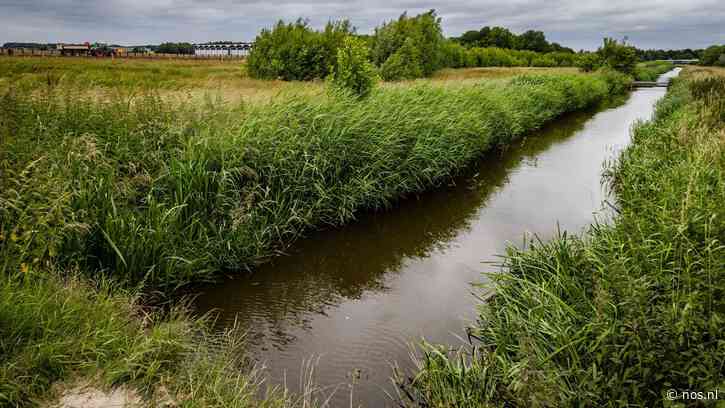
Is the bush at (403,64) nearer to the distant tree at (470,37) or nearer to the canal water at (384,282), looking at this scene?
the canal water at (384,282)

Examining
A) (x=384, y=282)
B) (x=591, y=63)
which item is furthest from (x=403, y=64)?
(x=591, y=63)

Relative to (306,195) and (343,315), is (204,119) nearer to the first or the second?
(306,195)

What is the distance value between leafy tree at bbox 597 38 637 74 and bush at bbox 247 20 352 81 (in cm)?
2451

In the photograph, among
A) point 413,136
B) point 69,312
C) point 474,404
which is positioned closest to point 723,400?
point 474,404

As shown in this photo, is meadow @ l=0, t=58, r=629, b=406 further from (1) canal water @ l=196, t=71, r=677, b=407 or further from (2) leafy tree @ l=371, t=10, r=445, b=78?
(2) leafy tree @ l=371, t=10, r=445, b=78

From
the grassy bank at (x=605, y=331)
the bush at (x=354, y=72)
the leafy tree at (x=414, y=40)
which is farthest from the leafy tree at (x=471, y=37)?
the grassy bank at (x=605, y=331)

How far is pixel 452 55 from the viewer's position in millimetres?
36750

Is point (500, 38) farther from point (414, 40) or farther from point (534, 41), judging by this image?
point (414, 40)

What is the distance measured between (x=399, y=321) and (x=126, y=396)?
8.51 ft

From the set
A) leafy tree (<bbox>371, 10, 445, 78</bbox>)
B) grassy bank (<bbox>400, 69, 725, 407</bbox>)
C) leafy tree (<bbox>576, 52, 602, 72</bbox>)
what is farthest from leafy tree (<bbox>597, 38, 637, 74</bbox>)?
grassy bank (<bbox>400, 69, 725, 407</bbox>)

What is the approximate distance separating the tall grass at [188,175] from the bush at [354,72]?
2.90ft

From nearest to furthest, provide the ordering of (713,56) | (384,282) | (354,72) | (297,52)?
(384,282) → (354,72) → (297,52) → (713,56)

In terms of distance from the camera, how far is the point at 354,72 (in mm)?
10289

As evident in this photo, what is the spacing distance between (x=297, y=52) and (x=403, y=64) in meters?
5.18
